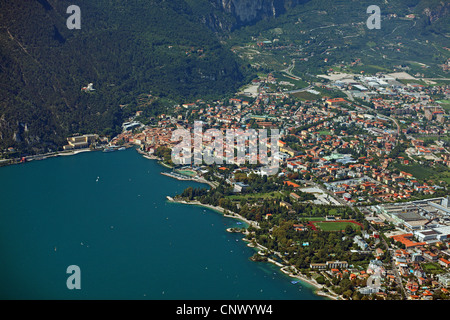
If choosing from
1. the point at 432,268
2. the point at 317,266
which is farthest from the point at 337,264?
the point at 432,268

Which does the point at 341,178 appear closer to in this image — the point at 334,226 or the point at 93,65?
the point at 334,226

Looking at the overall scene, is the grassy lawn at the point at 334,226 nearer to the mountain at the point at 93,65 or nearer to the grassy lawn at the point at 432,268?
the grassy lawn at the point at 432,268

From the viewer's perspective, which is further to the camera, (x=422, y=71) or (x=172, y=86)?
(x=422, y=71)

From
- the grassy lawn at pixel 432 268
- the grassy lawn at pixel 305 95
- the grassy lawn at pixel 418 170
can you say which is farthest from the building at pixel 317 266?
the grassy lawn at pixel 305 95

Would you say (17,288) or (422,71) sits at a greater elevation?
(422,71)

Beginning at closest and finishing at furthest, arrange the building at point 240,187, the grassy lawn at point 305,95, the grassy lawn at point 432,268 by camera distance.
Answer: the grassy lawn at point 432,268 < the building at point 240,187 < the grassy lawn at point 305,95

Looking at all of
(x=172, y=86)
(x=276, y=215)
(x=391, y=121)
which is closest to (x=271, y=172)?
(x=276, y=215)

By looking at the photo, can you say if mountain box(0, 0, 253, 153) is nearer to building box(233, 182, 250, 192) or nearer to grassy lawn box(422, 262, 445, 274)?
building box(233, 182, 250, 192)

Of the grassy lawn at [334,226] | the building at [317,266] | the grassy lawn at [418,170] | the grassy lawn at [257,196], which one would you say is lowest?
the building at [317,266]

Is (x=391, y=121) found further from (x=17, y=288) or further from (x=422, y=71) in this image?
(x=17, y=288)

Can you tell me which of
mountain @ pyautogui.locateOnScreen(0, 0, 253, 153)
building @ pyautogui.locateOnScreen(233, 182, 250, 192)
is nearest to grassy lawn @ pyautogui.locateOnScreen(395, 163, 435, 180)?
building @ pyautogui.locateOnScreen(233, 182, 250, 192)
